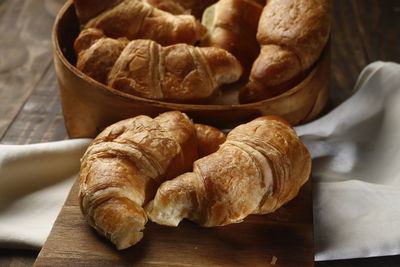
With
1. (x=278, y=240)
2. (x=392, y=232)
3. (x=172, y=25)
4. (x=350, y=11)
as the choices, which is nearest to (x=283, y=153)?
(x=278, y=240)

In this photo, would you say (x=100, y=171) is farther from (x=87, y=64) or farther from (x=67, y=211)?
(x=87, y=64)

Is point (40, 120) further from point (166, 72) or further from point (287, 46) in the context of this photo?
point (287, 46)

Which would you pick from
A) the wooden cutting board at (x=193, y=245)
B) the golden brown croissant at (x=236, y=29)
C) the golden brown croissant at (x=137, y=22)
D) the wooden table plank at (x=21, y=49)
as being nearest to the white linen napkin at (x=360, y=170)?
the wooden cutting board at (x=193, y=245)

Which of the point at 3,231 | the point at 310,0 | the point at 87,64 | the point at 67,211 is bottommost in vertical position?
the point at 3,231

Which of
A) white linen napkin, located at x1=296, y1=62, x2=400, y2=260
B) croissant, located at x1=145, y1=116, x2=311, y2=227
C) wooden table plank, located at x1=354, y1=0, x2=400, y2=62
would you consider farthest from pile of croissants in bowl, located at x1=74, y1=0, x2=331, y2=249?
wooden table plank, located at x1=354, y1=0, x2=400, y2=62

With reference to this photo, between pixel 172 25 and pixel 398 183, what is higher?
pixel 172 25

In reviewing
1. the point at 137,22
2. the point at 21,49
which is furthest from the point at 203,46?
the point at 21,49

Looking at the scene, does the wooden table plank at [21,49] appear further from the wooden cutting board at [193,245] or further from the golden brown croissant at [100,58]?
the wooden cutting board at [193,245]
